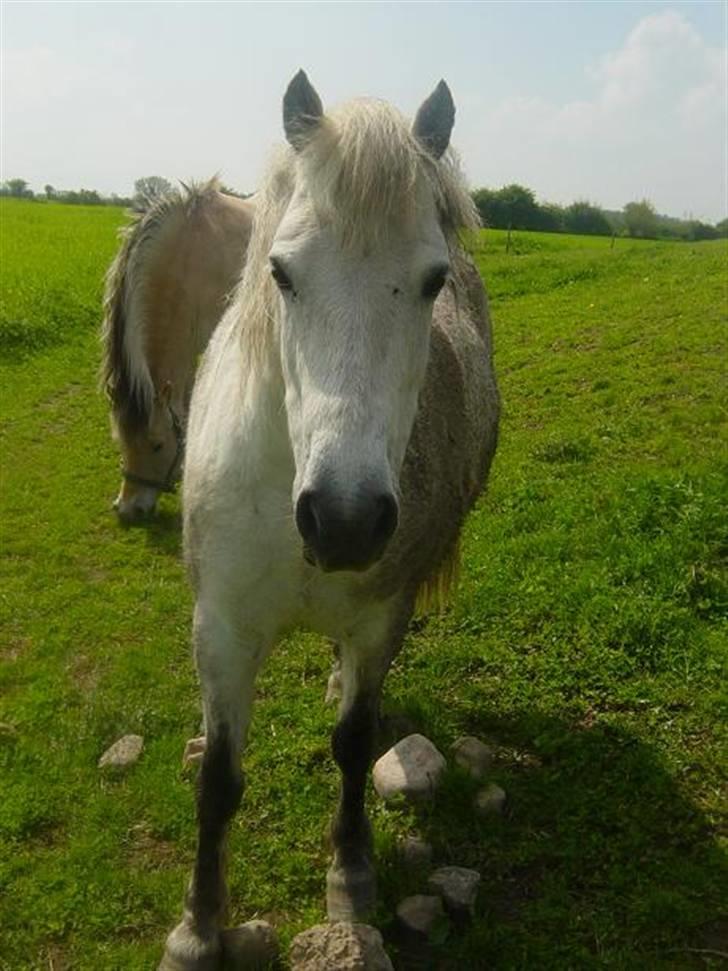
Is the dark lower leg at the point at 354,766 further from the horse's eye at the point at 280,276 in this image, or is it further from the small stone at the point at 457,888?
the horse's eye at the point at 280,276

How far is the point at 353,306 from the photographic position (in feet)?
6.68

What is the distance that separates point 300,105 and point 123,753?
8.84 feet

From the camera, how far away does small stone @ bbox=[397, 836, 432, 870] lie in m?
3.28

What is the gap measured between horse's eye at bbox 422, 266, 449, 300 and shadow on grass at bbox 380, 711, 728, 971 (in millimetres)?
2036

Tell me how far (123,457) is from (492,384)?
3141mm

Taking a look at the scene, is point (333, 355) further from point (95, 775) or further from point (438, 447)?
point (95, 775)

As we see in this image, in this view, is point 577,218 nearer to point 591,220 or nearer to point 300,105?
point 591,220

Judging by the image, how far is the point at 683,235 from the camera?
62.0 m

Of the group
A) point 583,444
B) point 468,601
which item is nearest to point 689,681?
point 468,601

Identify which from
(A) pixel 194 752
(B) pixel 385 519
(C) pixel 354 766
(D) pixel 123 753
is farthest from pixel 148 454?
(B) pixel 385 519

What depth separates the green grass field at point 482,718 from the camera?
3066 mm

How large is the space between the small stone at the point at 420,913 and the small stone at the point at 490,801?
554 millimetres

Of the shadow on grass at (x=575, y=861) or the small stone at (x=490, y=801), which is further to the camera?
the small stone at (x=490, y=801)

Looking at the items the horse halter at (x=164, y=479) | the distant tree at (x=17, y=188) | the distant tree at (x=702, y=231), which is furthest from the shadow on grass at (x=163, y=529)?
the distant tree at (x=17, y=188)
